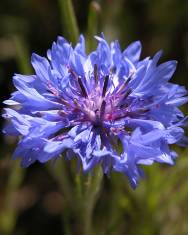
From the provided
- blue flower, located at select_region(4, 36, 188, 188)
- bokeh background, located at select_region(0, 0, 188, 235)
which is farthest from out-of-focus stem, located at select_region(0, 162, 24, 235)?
blue flower, located at select_region(4, 36, 188, 188)

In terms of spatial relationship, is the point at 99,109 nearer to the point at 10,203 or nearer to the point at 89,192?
the point at 89,192

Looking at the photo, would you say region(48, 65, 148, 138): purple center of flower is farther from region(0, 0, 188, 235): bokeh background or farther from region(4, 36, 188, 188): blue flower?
region(0, 0, 188, 235): bokeh background

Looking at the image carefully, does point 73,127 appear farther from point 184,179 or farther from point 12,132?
point 184,179

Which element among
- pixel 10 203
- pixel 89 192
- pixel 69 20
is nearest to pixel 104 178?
pixel 10 203

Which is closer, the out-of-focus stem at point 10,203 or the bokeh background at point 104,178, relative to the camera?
the bokeh background at point 104,178

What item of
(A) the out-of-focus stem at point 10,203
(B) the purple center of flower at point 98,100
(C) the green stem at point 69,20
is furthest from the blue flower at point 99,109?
(A) the out-of-focus stem at point 10,203

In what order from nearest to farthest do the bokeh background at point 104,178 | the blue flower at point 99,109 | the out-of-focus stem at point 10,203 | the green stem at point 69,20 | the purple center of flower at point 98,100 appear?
1. the blue flower at point 99,109
2. the purple center of flower at point 98,100
3. the green stem at point 69,20
4. the bokeh background at point 104,178
5. the out-of-focus stem at point 10,203

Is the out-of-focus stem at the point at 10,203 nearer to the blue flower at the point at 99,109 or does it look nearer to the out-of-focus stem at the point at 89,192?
the out-of-focus stem at the point at 89,192
